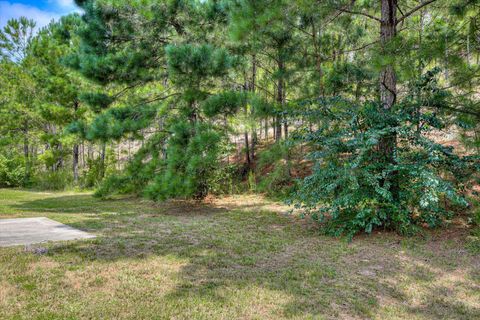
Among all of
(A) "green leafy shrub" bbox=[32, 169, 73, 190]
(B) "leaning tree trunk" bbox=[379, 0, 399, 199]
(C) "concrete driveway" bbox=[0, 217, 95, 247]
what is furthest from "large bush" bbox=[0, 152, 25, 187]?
(B) "leaning tree trunk" bbox=[379, 0, 399, 199]

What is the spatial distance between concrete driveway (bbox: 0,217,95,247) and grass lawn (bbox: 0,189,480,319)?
0.98 ft

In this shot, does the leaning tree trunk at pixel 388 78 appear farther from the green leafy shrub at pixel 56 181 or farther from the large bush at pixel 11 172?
the large bush at pixel 11 172

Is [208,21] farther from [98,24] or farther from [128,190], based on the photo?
[128,190]

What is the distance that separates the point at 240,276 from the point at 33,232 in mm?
3373

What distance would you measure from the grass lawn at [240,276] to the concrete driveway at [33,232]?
299 millimetres

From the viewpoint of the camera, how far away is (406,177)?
4.78 meters

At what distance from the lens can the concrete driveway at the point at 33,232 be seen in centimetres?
432

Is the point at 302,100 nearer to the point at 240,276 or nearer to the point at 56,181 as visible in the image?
the point at 240,276

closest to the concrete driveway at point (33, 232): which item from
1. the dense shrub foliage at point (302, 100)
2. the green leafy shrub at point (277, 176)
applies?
the dense shrub foliage at point (302, 100)

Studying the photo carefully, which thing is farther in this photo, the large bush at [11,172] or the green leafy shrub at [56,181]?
the large bush at [11,172]

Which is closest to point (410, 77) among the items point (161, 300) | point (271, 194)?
point (161, 300)

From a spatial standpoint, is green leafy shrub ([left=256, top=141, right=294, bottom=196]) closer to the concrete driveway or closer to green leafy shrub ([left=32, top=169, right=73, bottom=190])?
the concrete driveway

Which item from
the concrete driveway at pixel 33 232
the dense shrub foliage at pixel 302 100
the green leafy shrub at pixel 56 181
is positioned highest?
the dense shrub foliage at pixel 302 100

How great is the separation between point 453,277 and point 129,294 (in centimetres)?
305
